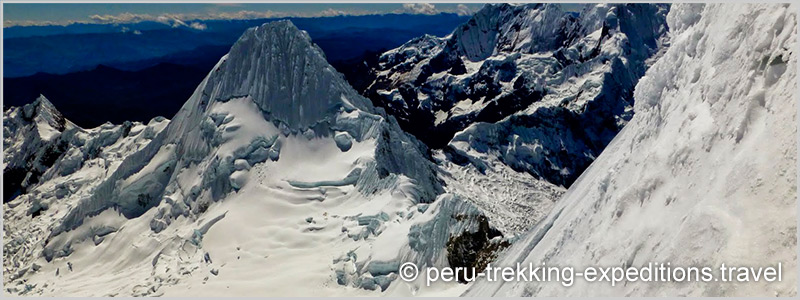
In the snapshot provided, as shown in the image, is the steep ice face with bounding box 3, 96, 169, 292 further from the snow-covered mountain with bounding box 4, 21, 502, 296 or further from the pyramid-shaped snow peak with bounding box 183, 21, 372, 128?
the pyramid-shaped snow peak with bounding box 183, 21, 372, 128

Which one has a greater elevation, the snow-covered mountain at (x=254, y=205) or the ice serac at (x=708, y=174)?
the ice serac at (x=708, y=174)

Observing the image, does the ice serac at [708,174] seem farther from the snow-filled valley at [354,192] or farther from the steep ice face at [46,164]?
the steep ice face at [46,164]

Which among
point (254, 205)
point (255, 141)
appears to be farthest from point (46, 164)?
point (254, 205)

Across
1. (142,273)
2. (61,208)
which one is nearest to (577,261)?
(142,273)

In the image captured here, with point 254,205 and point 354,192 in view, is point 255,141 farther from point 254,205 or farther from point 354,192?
point 354,192

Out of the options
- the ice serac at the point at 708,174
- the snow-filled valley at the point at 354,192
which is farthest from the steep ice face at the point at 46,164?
the ice serac at the point at 708,174
